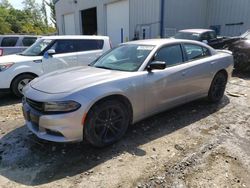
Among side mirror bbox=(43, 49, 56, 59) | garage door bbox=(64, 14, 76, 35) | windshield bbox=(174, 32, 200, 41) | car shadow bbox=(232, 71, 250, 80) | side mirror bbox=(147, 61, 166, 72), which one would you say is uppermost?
garage door bbox=(64, 14, 76, 35)

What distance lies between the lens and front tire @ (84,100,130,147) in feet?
11.2

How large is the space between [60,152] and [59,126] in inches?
21.6

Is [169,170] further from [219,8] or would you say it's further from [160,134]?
[219,8]

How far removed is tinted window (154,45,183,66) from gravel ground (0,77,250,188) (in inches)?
43.6

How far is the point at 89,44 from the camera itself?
7.43 meters

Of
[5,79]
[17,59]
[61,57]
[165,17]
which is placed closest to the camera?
[5,79]

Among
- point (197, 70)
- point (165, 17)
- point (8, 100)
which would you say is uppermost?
point (165, 17)

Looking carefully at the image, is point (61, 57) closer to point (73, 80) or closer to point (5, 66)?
point (5, 66)

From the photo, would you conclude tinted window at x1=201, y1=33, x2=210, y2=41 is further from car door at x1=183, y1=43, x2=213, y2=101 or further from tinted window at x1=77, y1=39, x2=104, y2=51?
car door at x1=183, y1=43, x2=213, y2=101

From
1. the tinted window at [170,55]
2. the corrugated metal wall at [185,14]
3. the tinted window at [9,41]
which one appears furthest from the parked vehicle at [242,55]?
the tinted window at [9,41]

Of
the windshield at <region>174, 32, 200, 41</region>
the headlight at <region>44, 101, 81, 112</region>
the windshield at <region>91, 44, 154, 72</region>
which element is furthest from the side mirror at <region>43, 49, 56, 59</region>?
the windshield at <region>174, 32, 200, 41</region>

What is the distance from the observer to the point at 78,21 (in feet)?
72.7

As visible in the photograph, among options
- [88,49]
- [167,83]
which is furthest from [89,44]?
[167,83]

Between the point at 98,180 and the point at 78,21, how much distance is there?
21.0m
